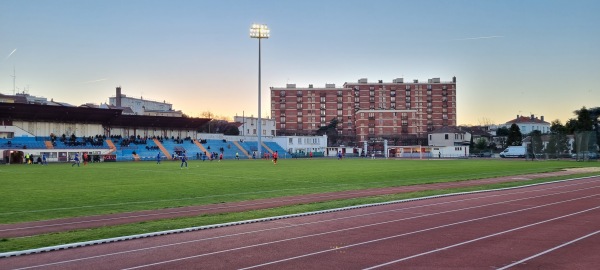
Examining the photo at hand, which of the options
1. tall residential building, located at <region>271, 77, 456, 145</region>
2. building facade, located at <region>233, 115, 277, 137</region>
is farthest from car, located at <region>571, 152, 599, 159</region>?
building facade, located at <region>233, 115, 277, 137</region>

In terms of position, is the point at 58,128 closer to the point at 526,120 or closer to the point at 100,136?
the point at 100,136

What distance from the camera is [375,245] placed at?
11.1 metres

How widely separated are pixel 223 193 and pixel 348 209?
826 centimetres

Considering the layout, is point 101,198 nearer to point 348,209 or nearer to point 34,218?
point 34,218

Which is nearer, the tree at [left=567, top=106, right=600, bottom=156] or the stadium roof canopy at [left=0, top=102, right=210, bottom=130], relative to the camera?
the tree at [left=567, top=106, right=600, bottom=156]

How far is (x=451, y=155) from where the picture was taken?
88.1m

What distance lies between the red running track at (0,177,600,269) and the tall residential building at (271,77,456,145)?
111m

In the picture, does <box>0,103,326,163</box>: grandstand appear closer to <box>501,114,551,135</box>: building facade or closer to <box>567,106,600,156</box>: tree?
<box>567,106,600,156</box>: tree

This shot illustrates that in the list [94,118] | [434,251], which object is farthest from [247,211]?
[94,118]

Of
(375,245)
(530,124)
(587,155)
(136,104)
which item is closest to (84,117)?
(136,104)

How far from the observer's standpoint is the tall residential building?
132 metres

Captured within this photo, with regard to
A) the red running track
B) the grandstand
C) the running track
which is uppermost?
the grandstand

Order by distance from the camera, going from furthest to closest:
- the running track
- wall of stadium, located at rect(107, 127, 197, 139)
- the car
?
1. wall of stadium, located at rect(107, 127, 197, 139)
2. the car
3. the running track

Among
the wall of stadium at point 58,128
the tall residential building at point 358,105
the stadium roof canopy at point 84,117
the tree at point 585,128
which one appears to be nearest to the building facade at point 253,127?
the tall residential building at point 358,105
